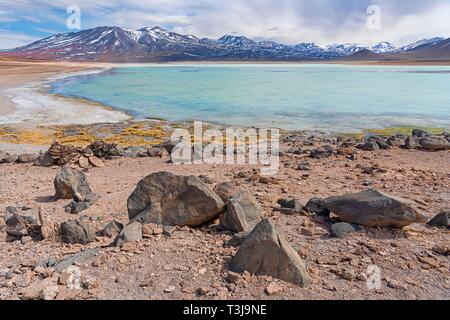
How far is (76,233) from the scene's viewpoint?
16.6 feet

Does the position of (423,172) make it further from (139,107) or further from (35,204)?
(139,107)

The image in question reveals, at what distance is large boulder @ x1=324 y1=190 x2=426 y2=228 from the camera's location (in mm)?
5004

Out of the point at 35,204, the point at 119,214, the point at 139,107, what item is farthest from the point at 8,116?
the point at 119,214

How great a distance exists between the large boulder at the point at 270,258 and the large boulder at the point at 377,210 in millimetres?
1439

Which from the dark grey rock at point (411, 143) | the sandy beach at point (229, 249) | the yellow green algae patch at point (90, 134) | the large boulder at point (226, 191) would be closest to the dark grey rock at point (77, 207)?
the sandy beach at point (229, 249)

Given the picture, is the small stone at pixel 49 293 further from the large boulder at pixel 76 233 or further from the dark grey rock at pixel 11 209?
the dark grey rock at pixel 11 209

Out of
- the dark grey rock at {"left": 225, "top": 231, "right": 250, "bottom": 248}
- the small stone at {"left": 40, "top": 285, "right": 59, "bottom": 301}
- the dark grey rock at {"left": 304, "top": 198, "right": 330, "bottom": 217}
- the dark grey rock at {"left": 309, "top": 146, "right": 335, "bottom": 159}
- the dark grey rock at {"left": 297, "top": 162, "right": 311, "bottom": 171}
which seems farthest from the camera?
the dark grey rock at {"left": 309, "top": 146, "right": 335, "bottom": 159}

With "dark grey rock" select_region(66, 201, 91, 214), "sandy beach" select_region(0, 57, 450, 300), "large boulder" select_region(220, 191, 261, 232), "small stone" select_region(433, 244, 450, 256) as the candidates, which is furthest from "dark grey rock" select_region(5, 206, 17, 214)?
"small stone" select_region(433, 244, 450, 256)

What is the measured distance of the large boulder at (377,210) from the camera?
16.4 ft

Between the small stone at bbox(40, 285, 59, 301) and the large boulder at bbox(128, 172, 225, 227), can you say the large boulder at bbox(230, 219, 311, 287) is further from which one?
the small stone at bbox(40, 285, 59, 301)

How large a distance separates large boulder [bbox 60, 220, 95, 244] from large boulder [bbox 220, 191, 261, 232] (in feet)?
5.50

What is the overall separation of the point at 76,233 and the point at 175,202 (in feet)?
4.23

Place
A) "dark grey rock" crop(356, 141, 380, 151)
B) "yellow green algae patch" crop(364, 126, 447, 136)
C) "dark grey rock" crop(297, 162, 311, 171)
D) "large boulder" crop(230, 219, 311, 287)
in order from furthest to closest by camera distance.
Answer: "yellow green algae patch" crop(364, 126, 447, 136) < "dark grey rock" crop(356, 141, 380, 151) < "dark grey rock" crop(297, 162, 311, 171) < "large boulder" crop(230, 219, 311, 287)

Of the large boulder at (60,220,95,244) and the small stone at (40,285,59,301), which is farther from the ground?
the large boulder at (60,220,95,244)
